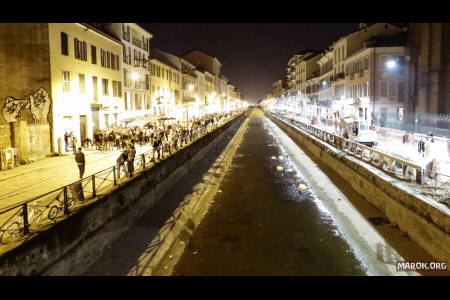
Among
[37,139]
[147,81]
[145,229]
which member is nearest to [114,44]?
[147,81]

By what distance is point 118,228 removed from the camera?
40.0ft

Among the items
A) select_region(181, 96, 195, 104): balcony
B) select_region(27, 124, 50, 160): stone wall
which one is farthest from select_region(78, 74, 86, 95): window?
select_region(181, 96, 195, 104): balcony

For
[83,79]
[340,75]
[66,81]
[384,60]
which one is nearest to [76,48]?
[83,79]

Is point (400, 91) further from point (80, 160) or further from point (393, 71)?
point (80, 160)

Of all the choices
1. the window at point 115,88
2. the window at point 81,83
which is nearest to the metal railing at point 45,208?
the window at point 81,83

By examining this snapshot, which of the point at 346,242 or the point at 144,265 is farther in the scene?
the point at 346,242

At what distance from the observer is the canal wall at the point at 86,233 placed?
7512 millimetres

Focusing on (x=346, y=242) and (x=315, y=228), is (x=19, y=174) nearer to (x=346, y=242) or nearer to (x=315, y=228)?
(x=315, y=228)

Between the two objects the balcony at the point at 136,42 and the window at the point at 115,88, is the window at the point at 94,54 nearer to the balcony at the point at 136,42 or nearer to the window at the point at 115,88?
the window at the point at 115,88

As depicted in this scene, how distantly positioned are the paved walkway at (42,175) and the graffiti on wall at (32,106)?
2.53 metres
